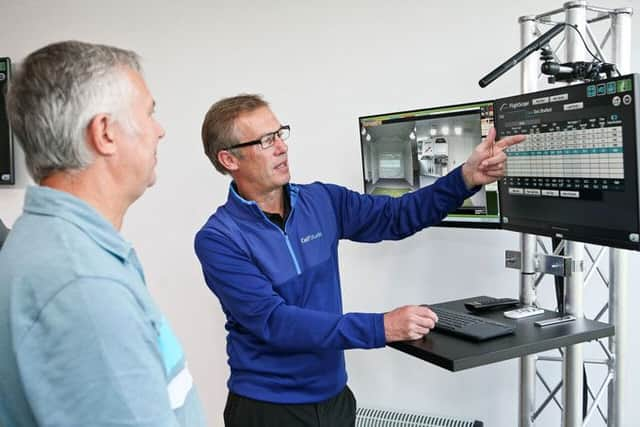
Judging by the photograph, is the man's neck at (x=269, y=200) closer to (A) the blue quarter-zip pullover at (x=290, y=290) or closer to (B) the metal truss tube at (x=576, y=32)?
(A) the blue quarter-zip pullover at (x=290, y=290)

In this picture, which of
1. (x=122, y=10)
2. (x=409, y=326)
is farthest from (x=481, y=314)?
(x=122, y=10)

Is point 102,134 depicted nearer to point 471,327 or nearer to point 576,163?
point 471,327

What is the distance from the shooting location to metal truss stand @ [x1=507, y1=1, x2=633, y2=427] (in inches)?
81.0

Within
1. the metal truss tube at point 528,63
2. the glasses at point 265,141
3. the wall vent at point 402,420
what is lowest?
the wall vent at point 402,420

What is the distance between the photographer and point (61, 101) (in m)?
0.91

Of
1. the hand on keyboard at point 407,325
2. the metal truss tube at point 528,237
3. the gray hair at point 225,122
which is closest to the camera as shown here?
the hand on keyboard at point 407,325

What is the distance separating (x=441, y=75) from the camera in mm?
2922

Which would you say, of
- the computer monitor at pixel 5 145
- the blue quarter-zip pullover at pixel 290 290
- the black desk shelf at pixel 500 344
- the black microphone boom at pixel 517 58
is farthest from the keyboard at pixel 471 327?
the computer monitor at pixel 5 145

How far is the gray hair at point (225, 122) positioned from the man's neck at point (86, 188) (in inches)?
39.2

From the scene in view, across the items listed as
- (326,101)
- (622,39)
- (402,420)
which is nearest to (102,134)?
(622,39)

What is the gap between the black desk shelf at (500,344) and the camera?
5.20 ft

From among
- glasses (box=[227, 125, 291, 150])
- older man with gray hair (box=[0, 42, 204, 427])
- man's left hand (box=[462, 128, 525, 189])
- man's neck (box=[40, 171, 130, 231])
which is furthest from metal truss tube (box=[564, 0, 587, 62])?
man's neck (box=[40, 171, 130, 231])

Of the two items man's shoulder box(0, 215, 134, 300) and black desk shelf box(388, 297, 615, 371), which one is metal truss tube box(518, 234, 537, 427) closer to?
black desk shelf box(388, 297, 615, 371)

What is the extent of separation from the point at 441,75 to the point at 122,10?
1.81 meters
